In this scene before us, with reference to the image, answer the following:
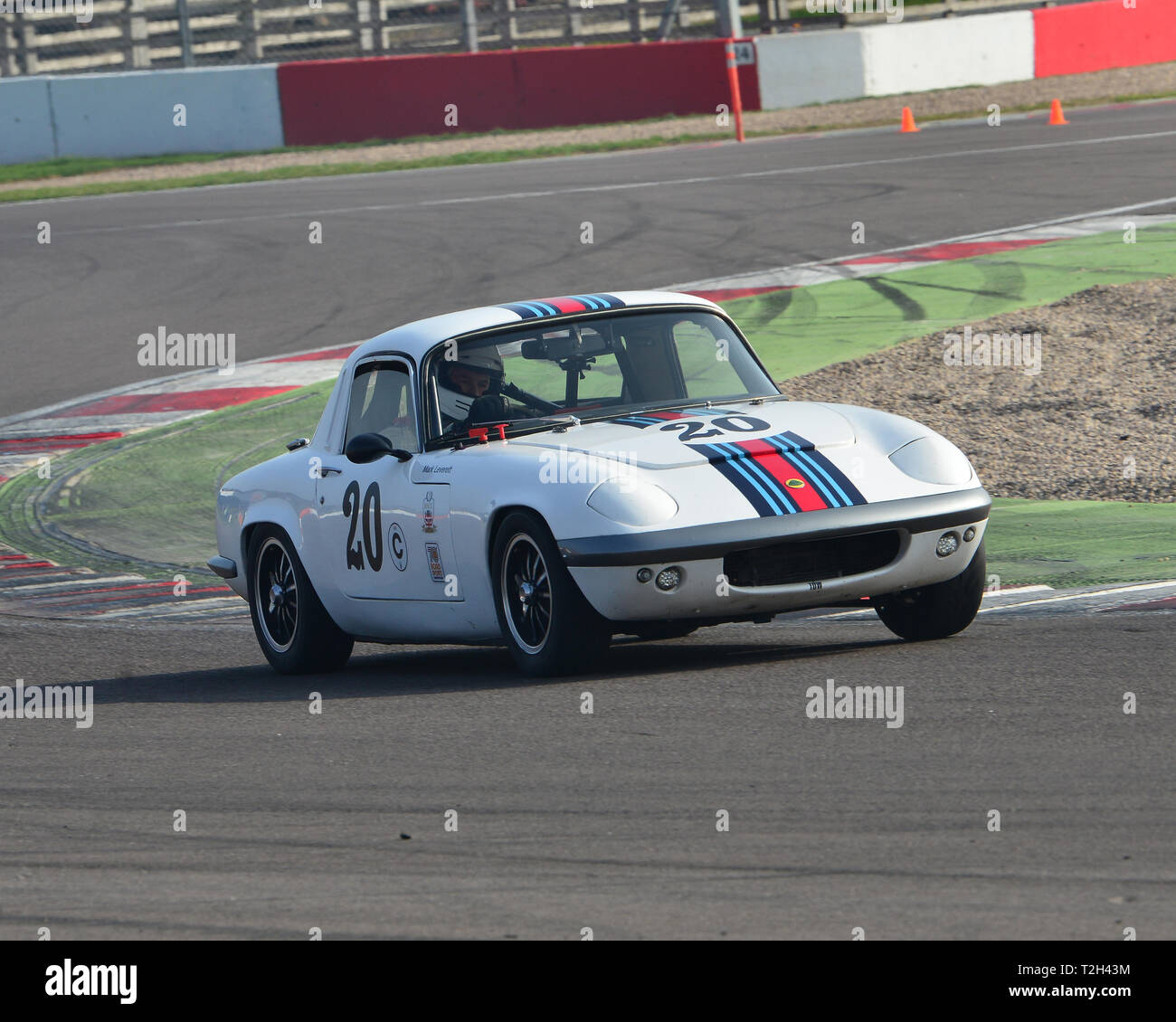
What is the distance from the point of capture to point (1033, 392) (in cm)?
1353

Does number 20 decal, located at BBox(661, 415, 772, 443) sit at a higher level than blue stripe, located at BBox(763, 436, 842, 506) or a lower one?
higher

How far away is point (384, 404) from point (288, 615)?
116 centimetres

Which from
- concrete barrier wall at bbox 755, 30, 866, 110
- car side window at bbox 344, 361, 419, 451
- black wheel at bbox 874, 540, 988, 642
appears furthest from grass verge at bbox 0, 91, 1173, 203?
black wheel at bbox 874, 540, 988, 642

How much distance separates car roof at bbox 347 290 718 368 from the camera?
8.31 meters

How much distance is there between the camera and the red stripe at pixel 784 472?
7215 mm

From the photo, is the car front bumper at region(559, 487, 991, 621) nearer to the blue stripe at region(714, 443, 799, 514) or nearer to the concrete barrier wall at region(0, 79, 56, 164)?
the blue stripe at region(714, 443, 799, 514)

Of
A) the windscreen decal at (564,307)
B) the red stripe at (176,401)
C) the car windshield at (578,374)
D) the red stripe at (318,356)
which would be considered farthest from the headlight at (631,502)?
the red stripe at (318,356)

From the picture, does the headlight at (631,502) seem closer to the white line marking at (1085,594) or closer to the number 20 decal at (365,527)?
the number 20 decal at (365,527)

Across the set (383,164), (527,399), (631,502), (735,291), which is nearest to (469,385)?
(527,399)

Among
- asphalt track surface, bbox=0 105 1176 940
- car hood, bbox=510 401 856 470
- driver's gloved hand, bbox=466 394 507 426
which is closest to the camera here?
asphalt track surface, bbox=0 105 1176 940

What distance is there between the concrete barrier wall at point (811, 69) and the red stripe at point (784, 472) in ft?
95.0

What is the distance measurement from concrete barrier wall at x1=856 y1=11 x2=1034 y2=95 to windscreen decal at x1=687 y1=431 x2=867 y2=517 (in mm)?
29603
